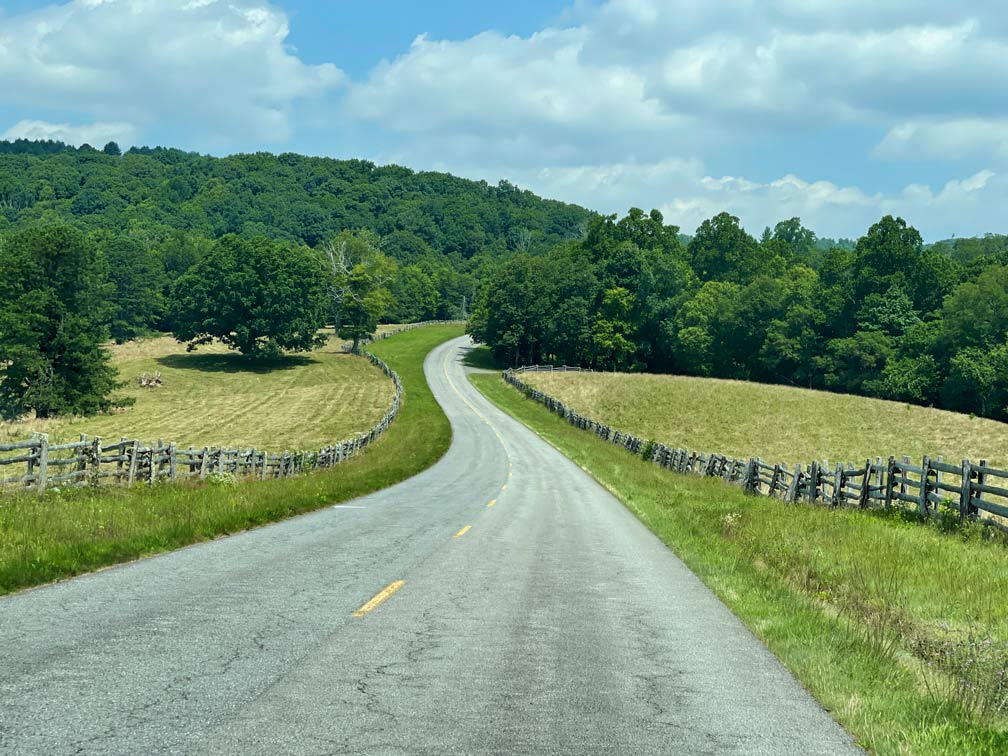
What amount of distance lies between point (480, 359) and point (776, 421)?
61071 mm

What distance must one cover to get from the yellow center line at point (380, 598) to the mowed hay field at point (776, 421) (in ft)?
160

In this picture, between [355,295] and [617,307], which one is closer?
[617,307]

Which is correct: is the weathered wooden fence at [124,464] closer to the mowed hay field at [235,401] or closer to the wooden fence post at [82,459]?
the wooden fence post at [82,459]

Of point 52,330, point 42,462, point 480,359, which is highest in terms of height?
point 52,330

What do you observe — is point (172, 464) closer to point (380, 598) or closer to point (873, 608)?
point (380, 598)

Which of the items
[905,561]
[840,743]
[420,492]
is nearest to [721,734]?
[840,743]

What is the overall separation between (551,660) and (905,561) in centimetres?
876

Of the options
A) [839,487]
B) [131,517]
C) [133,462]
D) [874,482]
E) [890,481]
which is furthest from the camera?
[874,482]

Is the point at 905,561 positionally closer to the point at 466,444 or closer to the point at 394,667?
the point at 394,667

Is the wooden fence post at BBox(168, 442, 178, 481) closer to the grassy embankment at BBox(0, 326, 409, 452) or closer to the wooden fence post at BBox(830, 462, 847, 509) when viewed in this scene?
the wooden fence post at BBox(830, 462, 847, 509)

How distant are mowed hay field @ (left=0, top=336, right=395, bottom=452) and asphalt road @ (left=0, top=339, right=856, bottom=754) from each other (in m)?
38.3

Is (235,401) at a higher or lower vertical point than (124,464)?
lower

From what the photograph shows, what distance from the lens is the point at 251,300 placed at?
326ft

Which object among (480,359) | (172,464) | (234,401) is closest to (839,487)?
(172,464)
